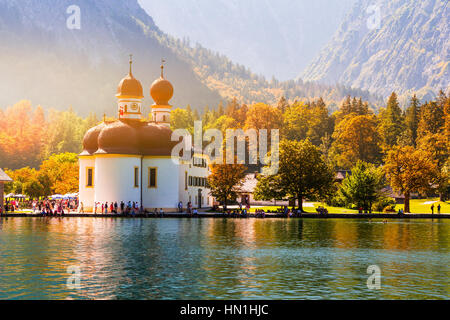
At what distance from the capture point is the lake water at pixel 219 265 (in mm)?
24828

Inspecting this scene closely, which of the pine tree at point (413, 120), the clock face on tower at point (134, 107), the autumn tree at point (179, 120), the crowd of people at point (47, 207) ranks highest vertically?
the autumn tree at point (179, 120)

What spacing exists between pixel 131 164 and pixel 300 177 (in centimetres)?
2158

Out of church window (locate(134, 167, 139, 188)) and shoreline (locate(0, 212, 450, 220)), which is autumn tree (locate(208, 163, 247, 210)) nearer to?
shoreline (locate(0, 212, 450, 220))

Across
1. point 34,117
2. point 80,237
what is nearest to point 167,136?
point 80,237

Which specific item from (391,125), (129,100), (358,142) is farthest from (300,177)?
(391,125)

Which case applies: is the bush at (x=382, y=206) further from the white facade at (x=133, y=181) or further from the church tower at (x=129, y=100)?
the church tower at (x=129, y=100)

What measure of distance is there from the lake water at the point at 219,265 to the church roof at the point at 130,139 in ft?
114

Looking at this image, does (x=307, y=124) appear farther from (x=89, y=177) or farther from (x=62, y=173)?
(x=89, y=177)

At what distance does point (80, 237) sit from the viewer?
46531 millimetres

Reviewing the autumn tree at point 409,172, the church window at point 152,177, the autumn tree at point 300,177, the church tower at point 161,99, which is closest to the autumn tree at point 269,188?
the autumn tree at point 300,177

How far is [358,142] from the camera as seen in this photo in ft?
469

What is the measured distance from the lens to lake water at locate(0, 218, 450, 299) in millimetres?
24828

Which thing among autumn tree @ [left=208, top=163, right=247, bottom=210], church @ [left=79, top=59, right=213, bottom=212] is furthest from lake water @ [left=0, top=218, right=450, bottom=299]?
autumn tree @ [left=208, top=163, right=247, bottom=210]
